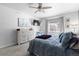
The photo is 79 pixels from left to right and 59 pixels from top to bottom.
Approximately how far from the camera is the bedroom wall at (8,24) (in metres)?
3.26

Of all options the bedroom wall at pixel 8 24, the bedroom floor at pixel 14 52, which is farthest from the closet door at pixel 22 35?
the bedroom floor at pixel 14 52

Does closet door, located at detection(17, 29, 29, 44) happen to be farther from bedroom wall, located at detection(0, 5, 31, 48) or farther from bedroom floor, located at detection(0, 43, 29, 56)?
bedroom floor, located at detection(0, 43, 29, 56)

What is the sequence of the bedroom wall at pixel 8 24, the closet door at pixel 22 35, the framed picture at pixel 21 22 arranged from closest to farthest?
1. the bedroom wall at pixel 8 24
2. the framed picture at pixel 21 22
3. the closet door at pixel 22 35

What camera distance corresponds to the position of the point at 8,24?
355cm

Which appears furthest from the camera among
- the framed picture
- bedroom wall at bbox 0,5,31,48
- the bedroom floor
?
the framed picture

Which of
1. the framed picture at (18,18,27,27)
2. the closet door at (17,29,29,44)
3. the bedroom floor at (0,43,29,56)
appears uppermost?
the framed picture at (18,18,27,27)

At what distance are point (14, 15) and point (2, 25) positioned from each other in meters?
0.64

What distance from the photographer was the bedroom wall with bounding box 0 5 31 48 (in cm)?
326

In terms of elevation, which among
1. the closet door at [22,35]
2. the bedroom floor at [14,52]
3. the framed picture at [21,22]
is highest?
the framed picture at [21,22]

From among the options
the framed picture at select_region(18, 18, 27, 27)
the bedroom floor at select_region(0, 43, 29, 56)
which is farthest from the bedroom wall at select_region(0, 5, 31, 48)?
the bedroom floor at select_region(0, 43, 29, 56)

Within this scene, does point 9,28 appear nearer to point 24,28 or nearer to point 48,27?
point 24,28

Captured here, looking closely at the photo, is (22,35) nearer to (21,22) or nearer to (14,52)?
(21,22)

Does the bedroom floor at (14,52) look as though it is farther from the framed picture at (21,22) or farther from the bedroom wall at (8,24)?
the framed picture at (21,22)

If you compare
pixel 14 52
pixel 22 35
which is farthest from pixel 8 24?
pixel 14 52
